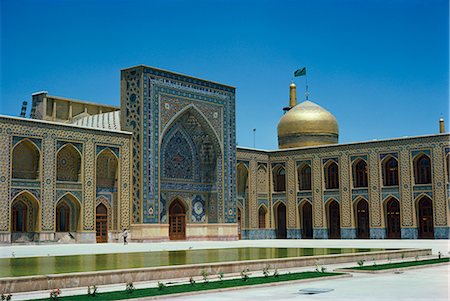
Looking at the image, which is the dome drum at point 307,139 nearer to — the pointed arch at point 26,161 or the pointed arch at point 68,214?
the pointed arch at point 68,214

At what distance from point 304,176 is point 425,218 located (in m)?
7.53

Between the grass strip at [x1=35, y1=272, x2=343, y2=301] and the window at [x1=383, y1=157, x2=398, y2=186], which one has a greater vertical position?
the window at [x1=383, y1=157, x2=398, y2=186]

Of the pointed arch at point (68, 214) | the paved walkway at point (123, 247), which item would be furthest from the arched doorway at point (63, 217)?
the paved walkway at point (123, 247)

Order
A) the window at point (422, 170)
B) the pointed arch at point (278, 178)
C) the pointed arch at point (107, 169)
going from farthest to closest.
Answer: the pointed arch at point (278, 178) → the window at point (422, 170) → the pointed arch at point (107, 169)

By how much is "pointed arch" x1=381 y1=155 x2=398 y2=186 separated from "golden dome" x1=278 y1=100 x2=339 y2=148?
790 cm

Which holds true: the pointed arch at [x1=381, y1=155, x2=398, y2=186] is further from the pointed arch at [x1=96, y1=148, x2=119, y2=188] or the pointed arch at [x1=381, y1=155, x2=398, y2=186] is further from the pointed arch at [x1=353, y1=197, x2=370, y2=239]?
the pointed arch at [x1=96, y1=148, x2=119, y2=188]

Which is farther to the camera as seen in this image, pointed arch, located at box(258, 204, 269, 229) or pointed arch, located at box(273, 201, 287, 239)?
pointed arch, located at box(273, 201, 287, 239)

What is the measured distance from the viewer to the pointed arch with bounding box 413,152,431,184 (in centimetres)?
3347

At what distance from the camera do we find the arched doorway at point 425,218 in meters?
33.4

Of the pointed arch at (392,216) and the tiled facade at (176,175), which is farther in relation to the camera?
the pointed arch at (392,216)

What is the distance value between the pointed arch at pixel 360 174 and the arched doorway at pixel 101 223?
14024mm

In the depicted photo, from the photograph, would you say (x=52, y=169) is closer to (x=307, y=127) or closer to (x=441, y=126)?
(x=307, y=127)

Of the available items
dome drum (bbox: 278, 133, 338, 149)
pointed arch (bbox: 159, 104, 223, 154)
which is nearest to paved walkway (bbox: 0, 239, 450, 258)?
pointed arch (bbox: 159, 104, 223, 154)

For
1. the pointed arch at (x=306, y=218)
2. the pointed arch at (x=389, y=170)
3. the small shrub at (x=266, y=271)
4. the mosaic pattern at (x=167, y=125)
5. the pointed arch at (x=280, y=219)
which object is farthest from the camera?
the pointed arch at (x=280, y=219)
